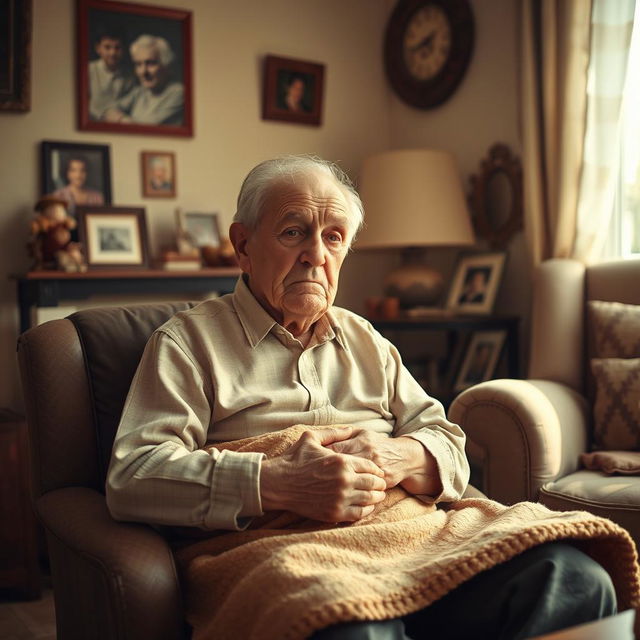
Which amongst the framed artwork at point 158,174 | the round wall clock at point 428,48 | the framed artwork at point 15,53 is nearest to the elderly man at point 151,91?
the framed artwork at point 158,174

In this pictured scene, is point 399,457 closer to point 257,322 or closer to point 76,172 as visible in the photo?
point 257,322

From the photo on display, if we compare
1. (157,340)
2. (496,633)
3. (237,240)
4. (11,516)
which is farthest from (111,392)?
(11,516)

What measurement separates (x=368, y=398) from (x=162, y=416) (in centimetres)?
44

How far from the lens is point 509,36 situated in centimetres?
328

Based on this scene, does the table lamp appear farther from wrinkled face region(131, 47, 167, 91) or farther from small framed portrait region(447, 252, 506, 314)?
wrinkled face region(131, 47, 167, 91)

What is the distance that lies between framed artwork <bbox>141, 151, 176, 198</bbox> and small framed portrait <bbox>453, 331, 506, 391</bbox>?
1.49 meters

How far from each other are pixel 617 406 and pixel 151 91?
2331 mm

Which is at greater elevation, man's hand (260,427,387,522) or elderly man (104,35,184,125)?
elderly man (104,35,184,125)

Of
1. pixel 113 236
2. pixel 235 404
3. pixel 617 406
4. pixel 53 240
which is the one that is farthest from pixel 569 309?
pixel 53 240

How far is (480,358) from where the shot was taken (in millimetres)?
3256

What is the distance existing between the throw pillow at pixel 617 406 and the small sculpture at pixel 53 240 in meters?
1.92

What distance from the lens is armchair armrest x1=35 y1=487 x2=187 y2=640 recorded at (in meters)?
1.10

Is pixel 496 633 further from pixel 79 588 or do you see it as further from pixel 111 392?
pixel 111 392

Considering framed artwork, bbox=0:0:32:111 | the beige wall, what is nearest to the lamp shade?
the beige wall
